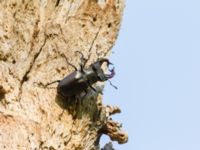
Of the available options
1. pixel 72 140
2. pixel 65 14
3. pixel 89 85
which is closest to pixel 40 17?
pixel 65 14

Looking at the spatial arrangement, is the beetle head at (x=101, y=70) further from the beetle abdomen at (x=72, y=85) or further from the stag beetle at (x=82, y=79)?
the beetle abdomen at (x=72, y=85)

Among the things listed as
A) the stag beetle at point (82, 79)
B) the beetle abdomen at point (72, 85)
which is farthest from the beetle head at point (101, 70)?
the beetle abdomen at point (72, 85)

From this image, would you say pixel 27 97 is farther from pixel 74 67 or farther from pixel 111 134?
pixel 111 134

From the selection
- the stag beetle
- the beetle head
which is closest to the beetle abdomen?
the stag beetle

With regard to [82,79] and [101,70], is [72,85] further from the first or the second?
[101,70]

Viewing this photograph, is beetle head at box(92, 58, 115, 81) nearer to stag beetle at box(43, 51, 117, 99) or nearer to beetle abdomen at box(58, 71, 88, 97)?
stag beetle at box(43, 51, 117, 99)
